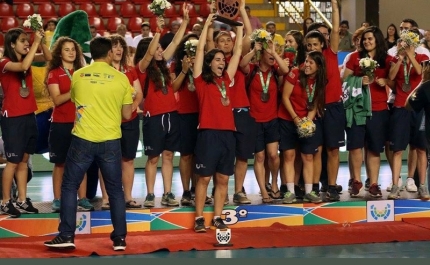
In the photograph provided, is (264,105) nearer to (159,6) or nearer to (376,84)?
(376,84)

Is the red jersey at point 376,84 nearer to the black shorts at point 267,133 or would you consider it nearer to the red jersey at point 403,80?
the red jersey at point 403,80

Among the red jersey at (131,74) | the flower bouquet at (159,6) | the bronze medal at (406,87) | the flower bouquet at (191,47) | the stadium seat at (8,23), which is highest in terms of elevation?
the stadium seat at (8,23)

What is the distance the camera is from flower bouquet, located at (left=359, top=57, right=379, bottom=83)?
9406 mm

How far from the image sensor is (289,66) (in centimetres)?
965

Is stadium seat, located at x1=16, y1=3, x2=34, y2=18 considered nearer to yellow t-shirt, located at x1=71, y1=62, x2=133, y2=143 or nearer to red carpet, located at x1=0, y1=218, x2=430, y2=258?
red carpet, located at x1=0, y1=218, x2=430, y2=258

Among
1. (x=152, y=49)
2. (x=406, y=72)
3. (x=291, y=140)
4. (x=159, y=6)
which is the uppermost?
(x=159, y=6)

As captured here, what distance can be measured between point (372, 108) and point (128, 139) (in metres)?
2.68

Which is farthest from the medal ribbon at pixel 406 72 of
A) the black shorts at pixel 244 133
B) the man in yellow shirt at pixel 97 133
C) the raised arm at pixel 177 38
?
the man in yellow shirt at pixel 97 133

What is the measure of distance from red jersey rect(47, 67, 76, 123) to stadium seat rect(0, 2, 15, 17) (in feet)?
32.7

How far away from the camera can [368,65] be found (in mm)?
9391

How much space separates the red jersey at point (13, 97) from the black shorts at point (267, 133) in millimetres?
2358

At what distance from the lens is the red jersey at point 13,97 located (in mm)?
8852

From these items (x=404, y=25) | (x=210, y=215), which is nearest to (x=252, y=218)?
(x=210, y=215)

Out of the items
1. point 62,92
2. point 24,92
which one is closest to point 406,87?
point 62,92
